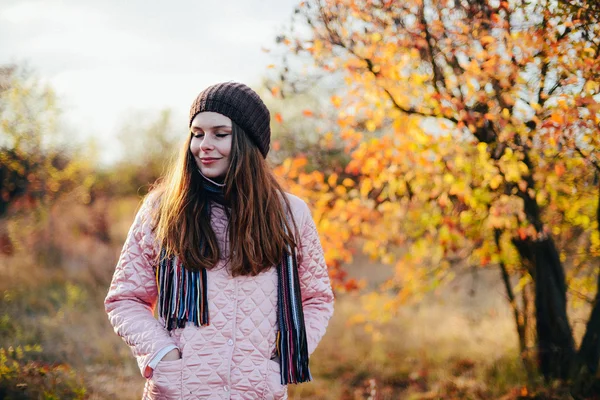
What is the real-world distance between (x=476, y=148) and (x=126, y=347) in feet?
14.8

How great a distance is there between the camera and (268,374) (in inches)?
83.0

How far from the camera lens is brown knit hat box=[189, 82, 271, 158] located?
7.35 ft

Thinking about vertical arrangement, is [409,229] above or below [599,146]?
below

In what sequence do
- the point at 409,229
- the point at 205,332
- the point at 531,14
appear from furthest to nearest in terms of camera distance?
the point at 409,229 → the point at 531,14 → the point at 205,332

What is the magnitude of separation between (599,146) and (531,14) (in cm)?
95

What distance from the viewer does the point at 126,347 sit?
242 inches

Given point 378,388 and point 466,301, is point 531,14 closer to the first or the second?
point 378,388

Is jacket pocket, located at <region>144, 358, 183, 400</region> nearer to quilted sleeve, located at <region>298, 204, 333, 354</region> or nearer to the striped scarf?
the striped scarf

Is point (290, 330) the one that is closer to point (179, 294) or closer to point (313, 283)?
point (313, 283)

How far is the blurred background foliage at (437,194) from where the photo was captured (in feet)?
11.0

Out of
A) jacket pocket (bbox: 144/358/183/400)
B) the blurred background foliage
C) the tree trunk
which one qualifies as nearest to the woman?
jacket pocket (bbox: 144/358/183/400)

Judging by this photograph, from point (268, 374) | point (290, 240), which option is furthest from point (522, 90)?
point (268, 374)

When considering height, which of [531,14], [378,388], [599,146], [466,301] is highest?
[531,14]

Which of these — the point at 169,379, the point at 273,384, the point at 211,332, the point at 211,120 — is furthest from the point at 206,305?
the point at 211,120
